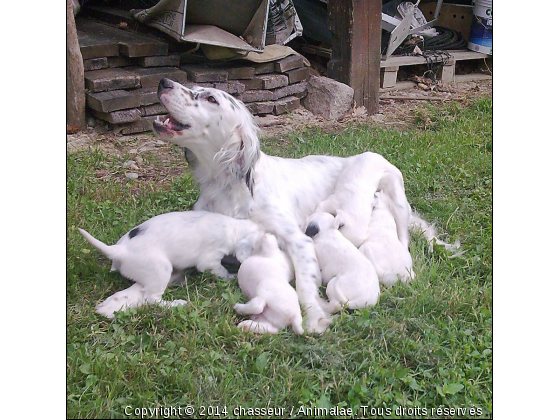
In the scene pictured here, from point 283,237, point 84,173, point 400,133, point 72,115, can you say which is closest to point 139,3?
point 72,115

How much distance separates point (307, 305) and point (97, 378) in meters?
1.24

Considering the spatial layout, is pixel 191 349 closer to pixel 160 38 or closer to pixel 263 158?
pixel 263 158

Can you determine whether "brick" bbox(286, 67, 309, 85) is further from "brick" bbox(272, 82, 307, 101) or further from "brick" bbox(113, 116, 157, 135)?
"brick" bbox(113, 116, 157, 135)

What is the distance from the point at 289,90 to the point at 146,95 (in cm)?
185

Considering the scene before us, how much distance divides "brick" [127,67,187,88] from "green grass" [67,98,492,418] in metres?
2.34

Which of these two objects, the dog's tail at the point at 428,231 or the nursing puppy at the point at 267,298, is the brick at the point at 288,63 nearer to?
the dog's tail at the point at 428,231

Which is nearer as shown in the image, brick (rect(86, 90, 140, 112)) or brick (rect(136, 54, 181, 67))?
brick (rect(86, 90, 140, 112))

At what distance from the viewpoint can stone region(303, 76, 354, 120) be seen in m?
7.37

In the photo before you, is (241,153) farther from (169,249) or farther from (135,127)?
(135,127)

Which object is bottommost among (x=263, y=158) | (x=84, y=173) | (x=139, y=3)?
(x=84, y=173)

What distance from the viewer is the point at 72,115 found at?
6.33 meters

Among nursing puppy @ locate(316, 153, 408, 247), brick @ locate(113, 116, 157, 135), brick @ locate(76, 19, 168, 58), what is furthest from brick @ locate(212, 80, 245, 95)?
nursing puppy @ locate(316, 153, 408, 247)

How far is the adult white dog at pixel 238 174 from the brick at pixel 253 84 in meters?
2.85

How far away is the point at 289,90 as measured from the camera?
7.49 metres
